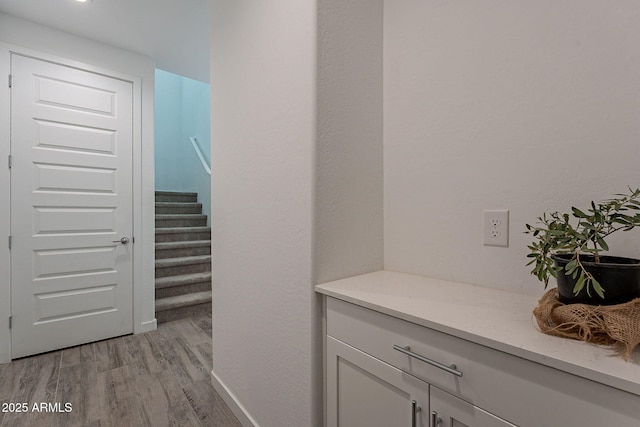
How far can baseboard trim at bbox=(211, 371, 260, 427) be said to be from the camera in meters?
1.55

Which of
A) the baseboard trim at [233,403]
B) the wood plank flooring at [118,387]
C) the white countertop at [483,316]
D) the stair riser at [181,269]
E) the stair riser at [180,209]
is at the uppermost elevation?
the stair riser at [180,209]

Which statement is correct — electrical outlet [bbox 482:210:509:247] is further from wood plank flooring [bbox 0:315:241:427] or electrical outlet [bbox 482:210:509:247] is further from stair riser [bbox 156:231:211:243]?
stair riser [bbox 156:231:211:243]

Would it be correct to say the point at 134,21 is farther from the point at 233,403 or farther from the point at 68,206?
the point at 233,403

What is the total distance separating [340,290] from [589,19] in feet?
3.60

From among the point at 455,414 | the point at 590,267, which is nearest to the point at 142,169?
the point at 455,414

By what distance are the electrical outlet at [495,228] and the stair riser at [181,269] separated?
11.0ft

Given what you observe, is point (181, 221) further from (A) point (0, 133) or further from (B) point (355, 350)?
(B) point (355, 350)

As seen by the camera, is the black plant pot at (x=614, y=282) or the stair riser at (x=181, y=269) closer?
the black plant pot at (x=614, y=282)

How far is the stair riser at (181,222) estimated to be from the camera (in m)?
4.16

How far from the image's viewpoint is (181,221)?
436 cm

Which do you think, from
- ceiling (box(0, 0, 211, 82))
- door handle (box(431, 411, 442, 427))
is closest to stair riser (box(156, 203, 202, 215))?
ceiling (box(0, 0, 211, 82))

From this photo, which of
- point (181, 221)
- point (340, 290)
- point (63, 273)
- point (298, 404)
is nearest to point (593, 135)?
point (340, 290)

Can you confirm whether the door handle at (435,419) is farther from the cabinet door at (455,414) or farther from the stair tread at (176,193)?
the stair tread at (176,193)

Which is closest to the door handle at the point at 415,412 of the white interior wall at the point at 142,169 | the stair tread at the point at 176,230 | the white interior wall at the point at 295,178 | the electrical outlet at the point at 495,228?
the white interior wall at the point at 295,178
